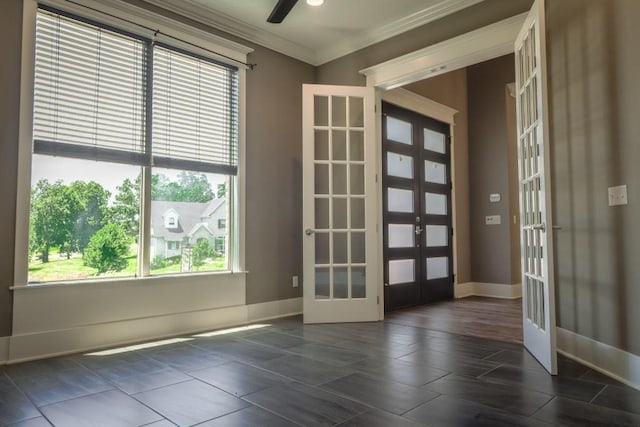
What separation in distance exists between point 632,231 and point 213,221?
3246 millimetres

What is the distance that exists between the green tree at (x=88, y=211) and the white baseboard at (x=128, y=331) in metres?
0.63

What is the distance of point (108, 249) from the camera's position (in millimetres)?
3324

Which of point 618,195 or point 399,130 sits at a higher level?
point 399,130

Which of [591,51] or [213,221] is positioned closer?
[591,51]

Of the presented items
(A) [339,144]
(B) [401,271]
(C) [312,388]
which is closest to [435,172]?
(B) [401,271]

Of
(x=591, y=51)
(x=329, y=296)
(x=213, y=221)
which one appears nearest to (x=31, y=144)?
(x=213, y=221)

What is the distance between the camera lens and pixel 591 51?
2752mm

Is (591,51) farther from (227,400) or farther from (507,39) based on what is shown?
(227,400)

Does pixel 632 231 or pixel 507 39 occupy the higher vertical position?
pixel 507 39

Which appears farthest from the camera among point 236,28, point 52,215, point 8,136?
point 236,28

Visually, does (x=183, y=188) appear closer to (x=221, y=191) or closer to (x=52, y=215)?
(x=221, y=191)

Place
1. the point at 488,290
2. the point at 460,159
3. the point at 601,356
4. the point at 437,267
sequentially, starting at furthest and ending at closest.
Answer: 1. the point at 460,159
2. the point at 488,290
3. the point at 437,267
4. the point at 601,356

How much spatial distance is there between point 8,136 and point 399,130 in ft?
12.8

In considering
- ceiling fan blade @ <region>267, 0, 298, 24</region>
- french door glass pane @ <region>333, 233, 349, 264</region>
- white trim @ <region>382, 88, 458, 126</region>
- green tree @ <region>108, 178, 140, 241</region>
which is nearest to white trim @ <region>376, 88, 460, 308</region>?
white trim @ <region>382, 88, 458, 126</region>
